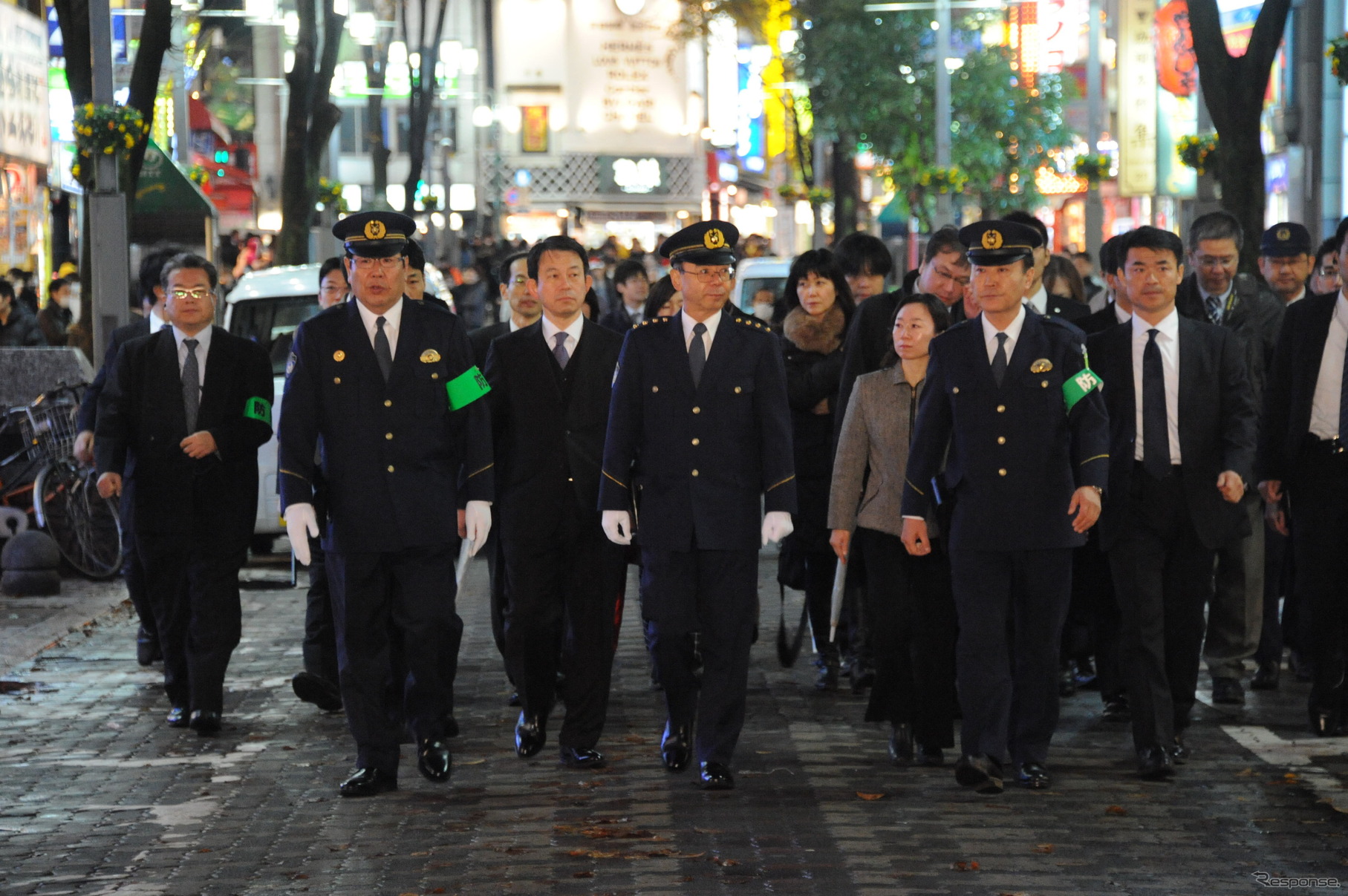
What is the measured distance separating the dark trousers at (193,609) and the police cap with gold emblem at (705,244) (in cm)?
257

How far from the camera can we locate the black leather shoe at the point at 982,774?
694 centimetres

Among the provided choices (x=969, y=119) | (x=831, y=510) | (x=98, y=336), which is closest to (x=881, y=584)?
(x=831, y=510)

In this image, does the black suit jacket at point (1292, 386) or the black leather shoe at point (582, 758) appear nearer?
the black leather shoe at point (582, 758)

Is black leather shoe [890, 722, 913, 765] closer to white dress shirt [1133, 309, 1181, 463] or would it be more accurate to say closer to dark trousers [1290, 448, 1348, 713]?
white dress shirt [1133, 309, 1181, 463]

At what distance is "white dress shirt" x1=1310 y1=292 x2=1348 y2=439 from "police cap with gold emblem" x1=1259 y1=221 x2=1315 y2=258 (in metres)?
1.75

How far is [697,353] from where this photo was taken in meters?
7.25

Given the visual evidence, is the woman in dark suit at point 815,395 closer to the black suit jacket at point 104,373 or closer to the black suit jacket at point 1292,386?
the black suit jacket at point 1292,386

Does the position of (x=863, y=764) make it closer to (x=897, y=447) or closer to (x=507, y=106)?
(x=897, y=447)

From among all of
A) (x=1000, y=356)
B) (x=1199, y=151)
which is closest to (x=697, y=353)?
(x=1000, y=356)

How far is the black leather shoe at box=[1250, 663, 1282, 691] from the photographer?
30.1 ft

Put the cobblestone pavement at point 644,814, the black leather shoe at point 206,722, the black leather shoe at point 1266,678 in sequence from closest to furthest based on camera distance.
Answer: the cobblestone pavement at point 644,814, the black leather shoe at point 206,722, the black leather shoe at point 1266,678

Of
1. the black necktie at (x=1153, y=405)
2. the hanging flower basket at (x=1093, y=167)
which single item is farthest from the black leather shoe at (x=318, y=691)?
the hanging flower basket at (x=1093, y=167)

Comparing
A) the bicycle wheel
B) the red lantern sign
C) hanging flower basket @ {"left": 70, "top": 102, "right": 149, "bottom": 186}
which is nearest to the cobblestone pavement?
the bicycle wheel

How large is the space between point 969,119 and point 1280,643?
133 feet
